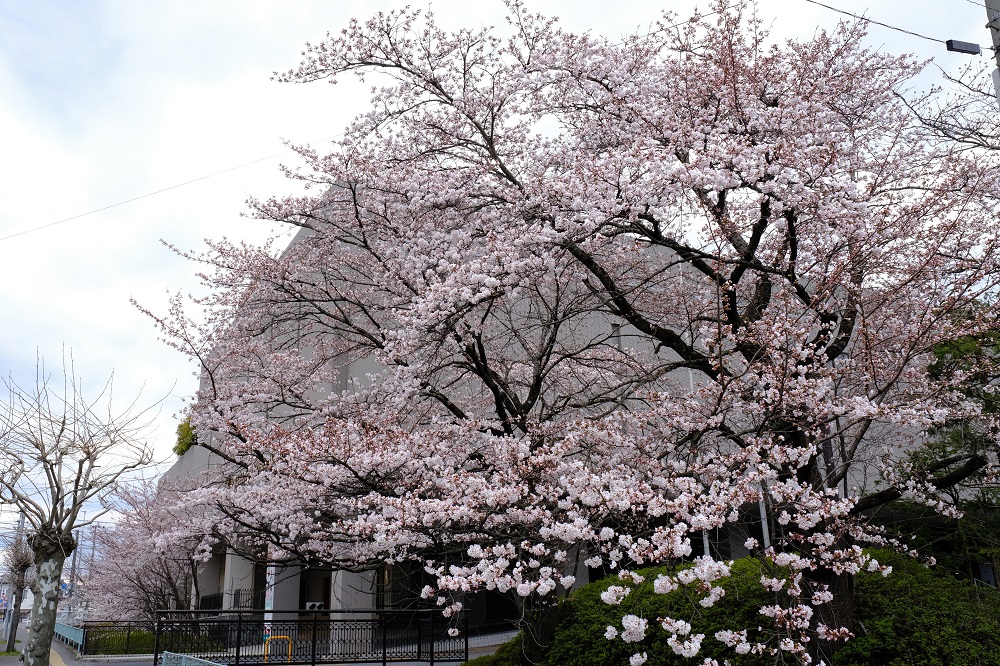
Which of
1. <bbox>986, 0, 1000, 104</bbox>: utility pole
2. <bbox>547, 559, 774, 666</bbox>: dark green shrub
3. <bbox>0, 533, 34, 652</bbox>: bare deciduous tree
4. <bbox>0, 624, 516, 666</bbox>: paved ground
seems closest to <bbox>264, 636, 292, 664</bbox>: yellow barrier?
<bbox>0, 624, 516, 666</bbox>: paved ground

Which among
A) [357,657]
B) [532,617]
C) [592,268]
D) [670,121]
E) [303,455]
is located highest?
[670,121]

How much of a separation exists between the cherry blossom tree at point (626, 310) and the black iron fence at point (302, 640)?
415cm

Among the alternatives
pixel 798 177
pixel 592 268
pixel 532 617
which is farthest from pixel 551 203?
pixel 532 617

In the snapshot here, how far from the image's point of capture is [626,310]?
8.84 metres

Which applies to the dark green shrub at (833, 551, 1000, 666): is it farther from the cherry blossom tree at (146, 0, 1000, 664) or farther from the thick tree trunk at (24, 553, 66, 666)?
the thick tree trunk at (24, 553, 66, 666)

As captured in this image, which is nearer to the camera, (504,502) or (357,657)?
(504,502)

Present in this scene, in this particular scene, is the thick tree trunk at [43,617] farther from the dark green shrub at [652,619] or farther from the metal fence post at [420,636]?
the dark green shrub at [652,619]

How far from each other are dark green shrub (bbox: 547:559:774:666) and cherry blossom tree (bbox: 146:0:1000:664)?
326 millimetres

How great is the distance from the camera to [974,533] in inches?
468

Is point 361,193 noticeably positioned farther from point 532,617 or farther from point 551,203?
point 532,617

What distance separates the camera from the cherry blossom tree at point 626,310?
6391mm

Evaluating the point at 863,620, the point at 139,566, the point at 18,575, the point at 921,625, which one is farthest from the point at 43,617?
the point at 18,575

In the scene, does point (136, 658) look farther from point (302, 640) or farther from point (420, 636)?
point (420, 636)

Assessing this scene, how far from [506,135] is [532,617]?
6883 mm
